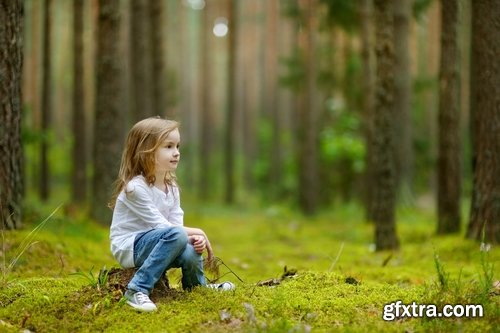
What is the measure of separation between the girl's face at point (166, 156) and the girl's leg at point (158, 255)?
486mm

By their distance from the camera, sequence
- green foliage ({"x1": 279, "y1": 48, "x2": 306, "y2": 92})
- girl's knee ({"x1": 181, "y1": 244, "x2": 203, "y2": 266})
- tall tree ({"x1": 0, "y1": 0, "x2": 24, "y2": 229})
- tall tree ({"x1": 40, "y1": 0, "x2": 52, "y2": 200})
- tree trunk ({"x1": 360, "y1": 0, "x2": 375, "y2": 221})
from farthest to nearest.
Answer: green foliage ({"x1": 279, "y1": 48, "x2": 306, "y2": 92}) < tall tree ({"x1": 40, "y1": 0, "x2": 52, "y2": 200}) < tree trunk ({"x1": 360, "y1": 0, "x2": 375, "y2": 221}) < tall tree ({"x1": 0, "y1": 0, "x2": 24, "y2": 229}) < girl's knee ({"x1": 181, "y1": 244, "x2": 203, "y2": 266})

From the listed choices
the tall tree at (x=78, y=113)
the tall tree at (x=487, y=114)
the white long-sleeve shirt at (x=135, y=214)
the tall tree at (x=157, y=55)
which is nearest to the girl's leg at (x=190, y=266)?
the white long-sleeve shirt at (x=135, y=214)

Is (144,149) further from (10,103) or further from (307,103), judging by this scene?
(307,103)

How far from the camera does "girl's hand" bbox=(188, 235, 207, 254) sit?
440 cm

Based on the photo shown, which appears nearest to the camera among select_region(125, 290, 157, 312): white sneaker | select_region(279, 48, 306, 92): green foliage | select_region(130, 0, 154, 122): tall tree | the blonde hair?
select_region(125, 290, 157, 312): white sneaker

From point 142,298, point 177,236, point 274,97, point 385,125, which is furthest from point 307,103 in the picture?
point 142,298

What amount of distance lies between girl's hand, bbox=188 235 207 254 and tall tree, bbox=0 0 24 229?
2.79 meters

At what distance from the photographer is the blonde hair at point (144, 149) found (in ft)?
14.8

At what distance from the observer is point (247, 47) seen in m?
47.3

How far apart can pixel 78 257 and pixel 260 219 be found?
1028 cm

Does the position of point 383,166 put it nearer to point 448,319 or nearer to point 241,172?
point 448,319

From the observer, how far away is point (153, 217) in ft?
14.4

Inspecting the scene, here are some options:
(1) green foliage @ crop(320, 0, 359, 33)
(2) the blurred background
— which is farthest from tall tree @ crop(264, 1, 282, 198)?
(1) green foliage @ crop(320, 0, 359, 33)

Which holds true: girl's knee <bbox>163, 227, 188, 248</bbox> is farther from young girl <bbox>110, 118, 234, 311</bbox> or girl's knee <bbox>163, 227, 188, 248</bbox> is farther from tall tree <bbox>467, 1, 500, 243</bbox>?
tall tree <bbox>467, 1, 500, 243</bbox>
